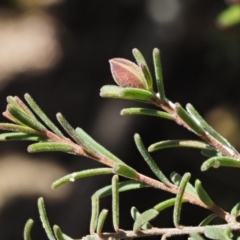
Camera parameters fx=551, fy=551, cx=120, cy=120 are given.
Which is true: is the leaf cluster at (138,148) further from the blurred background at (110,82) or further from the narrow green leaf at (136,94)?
the blurred background at (110,82)

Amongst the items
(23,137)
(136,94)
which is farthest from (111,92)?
(23,137)

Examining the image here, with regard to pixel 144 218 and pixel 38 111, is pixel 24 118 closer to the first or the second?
pixel 38 111

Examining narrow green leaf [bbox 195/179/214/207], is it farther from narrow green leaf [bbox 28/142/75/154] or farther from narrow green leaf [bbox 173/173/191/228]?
narrow green leaf [bbox 28/142/75/154]

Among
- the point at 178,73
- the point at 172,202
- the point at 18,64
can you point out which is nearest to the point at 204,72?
the point at 178,73

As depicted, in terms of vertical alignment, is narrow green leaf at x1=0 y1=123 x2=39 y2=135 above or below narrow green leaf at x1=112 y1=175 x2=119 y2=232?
above

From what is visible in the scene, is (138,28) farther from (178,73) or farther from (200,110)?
(200,110)

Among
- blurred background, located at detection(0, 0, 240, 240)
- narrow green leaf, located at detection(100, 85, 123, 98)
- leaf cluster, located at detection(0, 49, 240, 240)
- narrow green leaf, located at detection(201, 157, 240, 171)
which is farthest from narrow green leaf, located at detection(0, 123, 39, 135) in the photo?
blurred background, located at detection(0, 0, 240, 240)
